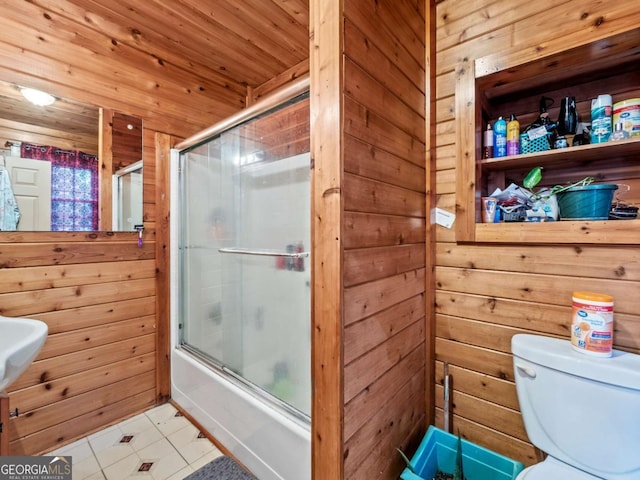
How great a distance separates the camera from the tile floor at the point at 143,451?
143 centimetres

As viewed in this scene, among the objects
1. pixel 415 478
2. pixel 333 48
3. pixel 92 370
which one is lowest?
pixel 415 478

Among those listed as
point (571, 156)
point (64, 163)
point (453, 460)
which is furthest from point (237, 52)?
point (453, 460)

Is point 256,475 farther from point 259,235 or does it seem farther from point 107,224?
point 107,224

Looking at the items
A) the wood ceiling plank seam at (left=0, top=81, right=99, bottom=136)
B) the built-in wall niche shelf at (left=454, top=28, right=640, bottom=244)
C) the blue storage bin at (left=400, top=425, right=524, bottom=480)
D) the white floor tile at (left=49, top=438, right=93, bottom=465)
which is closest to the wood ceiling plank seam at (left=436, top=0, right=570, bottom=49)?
the built-in wall niche shelf at (left=454, top=28, right=640, bottom=244)

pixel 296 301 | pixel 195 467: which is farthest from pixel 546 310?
pixel 195 467

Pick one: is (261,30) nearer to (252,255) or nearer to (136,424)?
(252,255)

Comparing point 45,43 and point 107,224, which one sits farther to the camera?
point 107,224

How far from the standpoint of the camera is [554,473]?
0.99 meters

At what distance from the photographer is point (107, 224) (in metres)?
1.72

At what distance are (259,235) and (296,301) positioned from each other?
430 millimetres

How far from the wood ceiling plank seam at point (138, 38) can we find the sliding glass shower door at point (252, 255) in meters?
0.65

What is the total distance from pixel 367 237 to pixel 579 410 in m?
0.94
